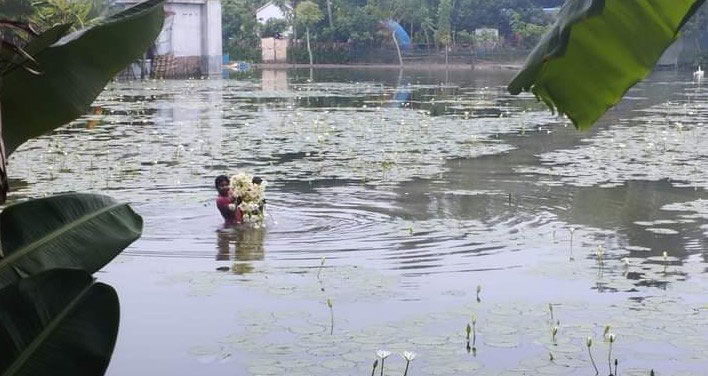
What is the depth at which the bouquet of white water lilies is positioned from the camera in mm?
6973

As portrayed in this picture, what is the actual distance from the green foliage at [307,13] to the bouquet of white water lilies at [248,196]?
4144 cm

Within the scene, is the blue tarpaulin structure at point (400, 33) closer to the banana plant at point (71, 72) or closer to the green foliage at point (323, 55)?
the green foliage at point (323, 55)

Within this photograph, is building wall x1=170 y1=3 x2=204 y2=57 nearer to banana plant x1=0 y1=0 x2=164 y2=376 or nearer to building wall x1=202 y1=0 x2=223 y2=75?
building wall x1=202 y1=0 x2=223 y2=75

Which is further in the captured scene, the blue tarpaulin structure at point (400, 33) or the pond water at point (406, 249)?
the blue tarpaulin structure at point (400, 33)

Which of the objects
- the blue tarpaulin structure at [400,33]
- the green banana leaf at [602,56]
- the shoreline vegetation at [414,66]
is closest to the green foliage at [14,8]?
the green banana leaf at [602,56]

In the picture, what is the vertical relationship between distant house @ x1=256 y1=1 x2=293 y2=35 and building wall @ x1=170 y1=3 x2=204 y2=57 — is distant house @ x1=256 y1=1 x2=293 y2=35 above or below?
above

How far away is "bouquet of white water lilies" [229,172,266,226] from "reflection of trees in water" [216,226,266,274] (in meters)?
0.08

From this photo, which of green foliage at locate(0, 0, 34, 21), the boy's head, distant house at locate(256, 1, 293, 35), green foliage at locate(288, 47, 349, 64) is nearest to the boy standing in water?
the boy's head

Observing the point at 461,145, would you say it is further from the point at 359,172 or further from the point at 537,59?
the point at 537,59

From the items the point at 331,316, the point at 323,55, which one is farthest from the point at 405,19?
the point at 331,316

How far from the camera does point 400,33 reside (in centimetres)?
4803

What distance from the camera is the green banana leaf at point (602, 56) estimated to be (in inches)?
67.1

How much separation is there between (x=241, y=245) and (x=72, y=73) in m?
4.65

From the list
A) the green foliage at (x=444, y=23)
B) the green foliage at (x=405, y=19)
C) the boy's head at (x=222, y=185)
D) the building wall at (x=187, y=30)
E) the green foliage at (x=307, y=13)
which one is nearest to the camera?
the boy's head at (x=222, y=185)
